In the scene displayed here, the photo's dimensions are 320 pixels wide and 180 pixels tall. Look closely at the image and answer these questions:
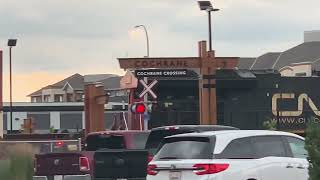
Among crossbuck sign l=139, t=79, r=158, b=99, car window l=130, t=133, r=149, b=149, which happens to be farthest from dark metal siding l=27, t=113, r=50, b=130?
car window l=130, t=133, r=149, b=149

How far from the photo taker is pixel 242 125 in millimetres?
32156

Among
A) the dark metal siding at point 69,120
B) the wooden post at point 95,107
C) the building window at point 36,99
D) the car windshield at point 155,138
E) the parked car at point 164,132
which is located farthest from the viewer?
the building window at point 36,99

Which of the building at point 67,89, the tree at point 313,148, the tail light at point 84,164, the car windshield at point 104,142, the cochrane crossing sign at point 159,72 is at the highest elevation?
the building at point 67,89

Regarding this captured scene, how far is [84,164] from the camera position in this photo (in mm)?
16828

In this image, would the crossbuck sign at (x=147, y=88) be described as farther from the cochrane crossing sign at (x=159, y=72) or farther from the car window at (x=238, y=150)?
the car window at (x=238, y=150)

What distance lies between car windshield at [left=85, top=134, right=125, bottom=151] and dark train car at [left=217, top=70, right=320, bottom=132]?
524 inches

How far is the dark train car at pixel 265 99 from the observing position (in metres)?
32.0

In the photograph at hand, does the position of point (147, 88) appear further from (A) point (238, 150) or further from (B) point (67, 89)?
(B) point (67, 89)

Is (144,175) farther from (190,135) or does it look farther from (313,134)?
(313,134)

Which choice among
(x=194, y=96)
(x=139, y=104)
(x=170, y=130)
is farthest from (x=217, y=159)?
(x=194, y=96)

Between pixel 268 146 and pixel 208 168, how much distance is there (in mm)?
1558

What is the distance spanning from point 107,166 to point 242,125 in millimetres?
16346

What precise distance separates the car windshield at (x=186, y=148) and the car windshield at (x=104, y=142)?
165 inches

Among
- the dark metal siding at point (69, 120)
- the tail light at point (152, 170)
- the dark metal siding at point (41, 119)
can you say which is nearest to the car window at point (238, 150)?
the tail light at point (152, 170)
